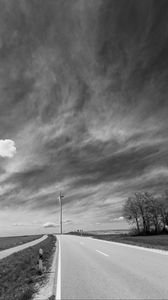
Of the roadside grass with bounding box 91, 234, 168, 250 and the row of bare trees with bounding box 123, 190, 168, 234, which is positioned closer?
the roadside grass with bounding box 91, 234, 168, 250

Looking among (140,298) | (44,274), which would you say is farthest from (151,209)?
(140,298)

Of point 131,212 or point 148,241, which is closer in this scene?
point 148,241

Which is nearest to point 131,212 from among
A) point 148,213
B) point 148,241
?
point 148,213

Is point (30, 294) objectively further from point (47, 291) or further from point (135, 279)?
point (135, 279)

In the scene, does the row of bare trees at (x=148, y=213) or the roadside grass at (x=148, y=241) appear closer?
the roadside grass at (x=148, y=241)

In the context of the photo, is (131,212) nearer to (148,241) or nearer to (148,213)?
(148,213)

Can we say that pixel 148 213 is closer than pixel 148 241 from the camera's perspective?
No

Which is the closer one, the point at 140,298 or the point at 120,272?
the point at 140,298

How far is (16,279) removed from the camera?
1031 centimetres

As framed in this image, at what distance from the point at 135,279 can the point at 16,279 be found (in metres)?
5.62

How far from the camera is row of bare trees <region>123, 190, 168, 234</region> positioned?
66.9 m

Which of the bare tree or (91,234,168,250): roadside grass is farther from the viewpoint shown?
the bare tree

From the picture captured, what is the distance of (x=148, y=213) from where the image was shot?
67.8 meters

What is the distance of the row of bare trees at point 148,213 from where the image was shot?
66938 mm
